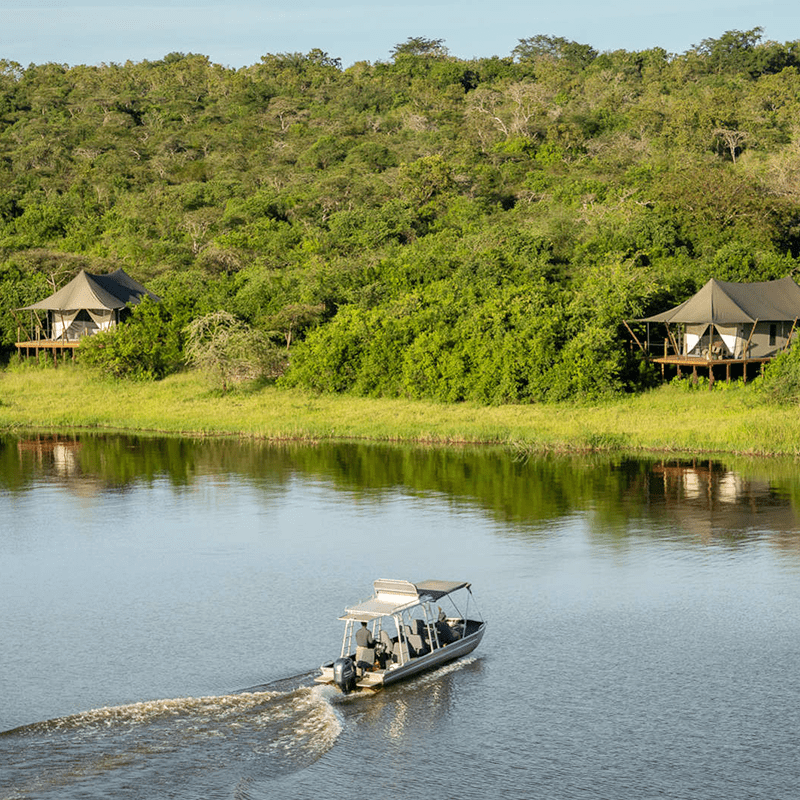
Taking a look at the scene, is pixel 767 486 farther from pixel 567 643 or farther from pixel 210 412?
pixel 210 412

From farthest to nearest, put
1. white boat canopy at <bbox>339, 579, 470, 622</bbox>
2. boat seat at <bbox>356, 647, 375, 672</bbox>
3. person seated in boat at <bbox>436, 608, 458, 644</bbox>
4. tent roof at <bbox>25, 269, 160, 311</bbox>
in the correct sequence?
1. tent roof at <bbox>25, 269, 160, 311</bbox>
2. person seated in boat at <bbox>436, 608, 458, 644</bbox>
3. white boat canopy at <bbox>339, 579, 470, 622</bbox>
4. boat seat at <bbox>356, 647, 375, 672</bbox>

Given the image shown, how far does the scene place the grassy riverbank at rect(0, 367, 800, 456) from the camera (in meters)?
45.7

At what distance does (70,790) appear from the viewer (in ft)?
54.2

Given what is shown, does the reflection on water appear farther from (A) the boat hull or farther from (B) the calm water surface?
(A) the boat hull

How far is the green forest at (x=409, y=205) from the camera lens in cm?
5725

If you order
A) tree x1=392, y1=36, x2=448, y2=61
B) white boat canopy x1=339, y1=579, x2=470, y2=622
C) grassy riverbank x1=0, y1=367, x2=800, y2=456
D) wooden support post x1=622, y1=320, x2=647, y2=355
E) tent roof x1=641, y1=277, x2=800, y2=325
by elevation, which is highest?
tree x1=392, y1=36, x2=448, y2=61

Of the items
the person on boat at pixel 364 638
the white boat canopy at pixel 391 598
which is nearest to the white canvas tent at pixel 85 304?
the white boat canopy at pixel 391 598

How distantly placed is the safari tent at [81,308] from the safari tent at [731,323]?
32.6m

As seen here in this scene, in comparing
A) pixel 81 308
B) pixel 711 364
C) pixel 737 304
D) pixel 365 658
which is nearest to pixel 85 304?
pixel 81 308

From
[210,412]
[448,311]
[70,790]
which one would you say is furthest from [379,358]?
[70,790]

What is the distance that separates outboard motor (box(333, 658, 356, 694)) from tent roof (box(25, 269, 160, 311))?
5146cm

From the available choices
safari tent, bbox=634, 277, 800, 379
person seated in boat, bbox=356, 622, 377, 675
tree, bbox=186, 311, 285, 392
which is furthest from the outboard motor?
A: tree, bbox=186, 311, 285, 392

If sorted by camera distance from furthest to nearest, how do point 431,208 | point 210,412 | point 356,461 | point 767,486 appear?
point 431,208 → point 210,412 → point 356,461 → point 767,486

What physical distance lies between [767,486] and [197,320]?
33808mm
